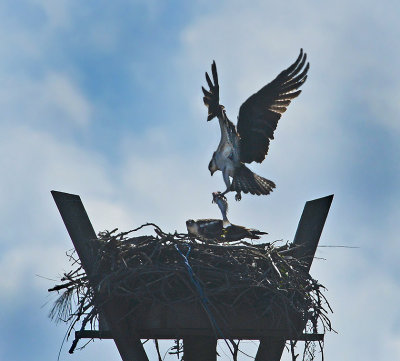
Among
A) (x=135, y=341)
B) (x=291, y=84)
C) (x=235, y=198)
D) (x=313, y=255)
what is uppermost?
(x=291, y=84)

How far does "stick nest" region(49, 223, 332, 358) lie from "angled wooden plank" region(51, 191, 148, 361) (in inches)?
2.7

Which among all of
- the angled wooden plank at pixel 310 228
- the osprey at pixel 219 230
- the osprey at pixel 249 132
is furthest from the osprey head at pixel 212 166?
the angled wooden plank at pixel 310 228

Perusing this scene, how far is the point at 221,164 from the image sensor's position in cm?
855

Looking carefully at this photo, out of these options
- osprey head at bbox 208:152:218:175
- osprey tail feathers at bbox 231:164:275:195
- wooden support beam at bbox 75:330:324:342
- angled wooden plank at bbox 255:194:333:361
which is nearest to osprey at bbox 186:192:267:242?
osprey tail feathers at bbox 231:164:275:195

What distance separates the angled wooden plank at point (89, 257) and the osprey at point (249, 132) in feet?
8.37

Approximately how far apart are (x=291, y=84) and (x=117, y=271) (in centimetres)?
329

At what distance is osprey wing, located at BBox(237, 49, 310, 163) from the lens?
8328 millimetres

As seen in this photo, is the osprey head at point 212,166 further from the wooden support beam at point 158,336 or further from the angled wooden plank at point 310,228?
the wooden support beam at point 158,336

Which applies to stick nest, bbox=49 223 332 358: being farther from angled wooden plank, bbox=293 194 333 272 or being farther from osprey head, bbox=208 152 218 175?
osprey head, bbox=208 152 218 175

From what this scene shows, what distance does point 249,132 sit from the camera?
8578 millimetres

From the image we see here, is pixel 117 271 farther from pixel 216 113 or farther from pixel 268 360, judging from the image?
pixel 216 113

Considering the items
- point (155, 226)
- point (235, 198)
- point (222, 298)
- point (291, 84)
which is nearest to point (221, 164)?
→ point (235, 198)

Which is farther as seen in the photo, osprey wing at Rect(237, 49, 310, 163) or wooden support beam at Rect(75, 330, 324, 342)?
osprey wing at Rect(237, 49, 310, 163)

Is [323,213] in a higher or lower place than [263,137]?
lower
